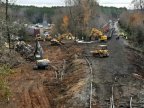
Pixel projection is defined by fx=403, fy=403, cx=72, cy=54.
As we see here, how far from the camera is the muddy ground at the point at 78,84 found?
27.4m

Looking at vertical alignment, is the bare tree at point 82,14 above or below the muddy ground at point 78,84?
above

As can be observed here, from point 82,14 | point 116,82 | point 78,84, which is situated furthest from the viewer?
point 82,14

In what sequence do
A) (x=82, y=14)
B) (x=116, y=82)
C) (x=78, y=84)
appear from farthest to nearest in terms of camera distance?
(x=82, y=14), (x=116, y=82), (x=78, y=84)

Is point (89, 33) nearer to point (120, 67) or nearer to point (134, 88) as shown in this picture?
point (120, 67)

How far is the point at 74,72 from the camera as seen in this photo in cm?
3762

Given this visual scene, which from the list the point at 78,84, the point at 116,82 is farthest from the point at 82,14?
the point at 78,84

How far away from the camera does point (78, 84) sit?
104ft

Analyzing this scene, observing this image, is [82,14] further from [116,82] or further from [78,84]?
[78,84]

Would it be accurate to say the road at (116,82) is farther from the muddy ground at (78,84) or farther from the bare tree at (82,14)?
the bare tree at (82,14)

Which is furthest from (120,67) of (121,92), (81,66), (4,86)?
(4,86)

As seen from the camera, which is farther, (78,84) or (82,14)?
(82,14)

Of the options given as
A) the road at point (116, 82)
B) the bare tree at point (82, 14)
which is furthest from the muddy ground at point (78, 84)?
the bare tree at point (82, 14)

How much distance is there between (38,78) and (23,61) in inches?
393

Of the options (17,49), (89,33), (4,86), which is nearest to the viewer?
(4,86)
